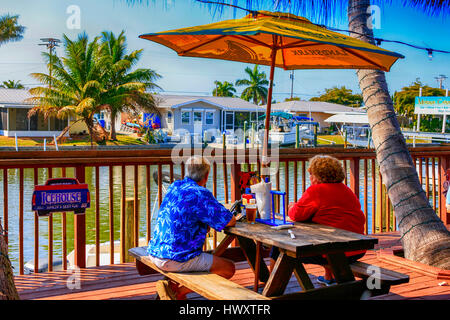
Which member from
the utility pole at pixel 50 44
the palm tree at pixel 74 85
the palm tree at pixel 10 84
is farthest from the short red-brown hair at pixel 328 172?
the palm tree at pixel 10 84

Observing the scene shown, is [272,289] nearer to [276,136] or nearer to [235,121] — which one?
[276,136]

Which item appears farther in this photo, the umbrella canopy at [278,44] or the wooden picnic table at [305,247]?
the umbrella canopy at [278,44]

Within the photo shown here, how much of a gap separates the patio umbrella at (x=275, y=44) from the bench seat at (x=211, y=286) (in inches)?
45.0

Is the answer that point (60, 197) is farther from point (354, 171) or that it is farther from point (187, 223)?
point (354, 171)

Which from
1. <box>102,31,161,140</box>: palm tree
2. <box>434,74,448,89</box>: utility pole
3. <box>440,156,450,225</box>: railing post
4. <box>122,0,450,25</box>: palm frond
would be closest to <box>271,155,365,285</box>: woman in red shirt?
<box>122,0,450,25</box>: palm frond

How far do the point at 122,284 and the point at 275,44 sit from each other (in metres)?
2.32

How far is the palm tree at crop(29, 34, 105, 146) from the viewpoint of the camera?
3659cm

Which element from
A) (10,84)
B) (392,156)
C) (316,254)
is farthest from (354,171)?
(10,84)

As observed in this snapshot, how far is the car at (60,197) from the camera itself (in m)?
3.94

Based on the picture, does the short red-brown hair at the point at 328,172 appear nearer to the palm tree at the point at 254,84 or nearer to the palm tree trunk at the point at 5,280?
the palm tree trunk at the point at 5,280

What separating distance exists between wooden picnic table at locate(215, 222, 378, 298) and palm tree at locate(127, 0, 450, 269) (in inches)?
70.3

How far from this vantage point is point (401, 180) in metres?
4.70

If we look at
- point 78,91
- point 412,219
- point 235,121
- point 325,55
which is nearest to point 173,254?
point 325,55
